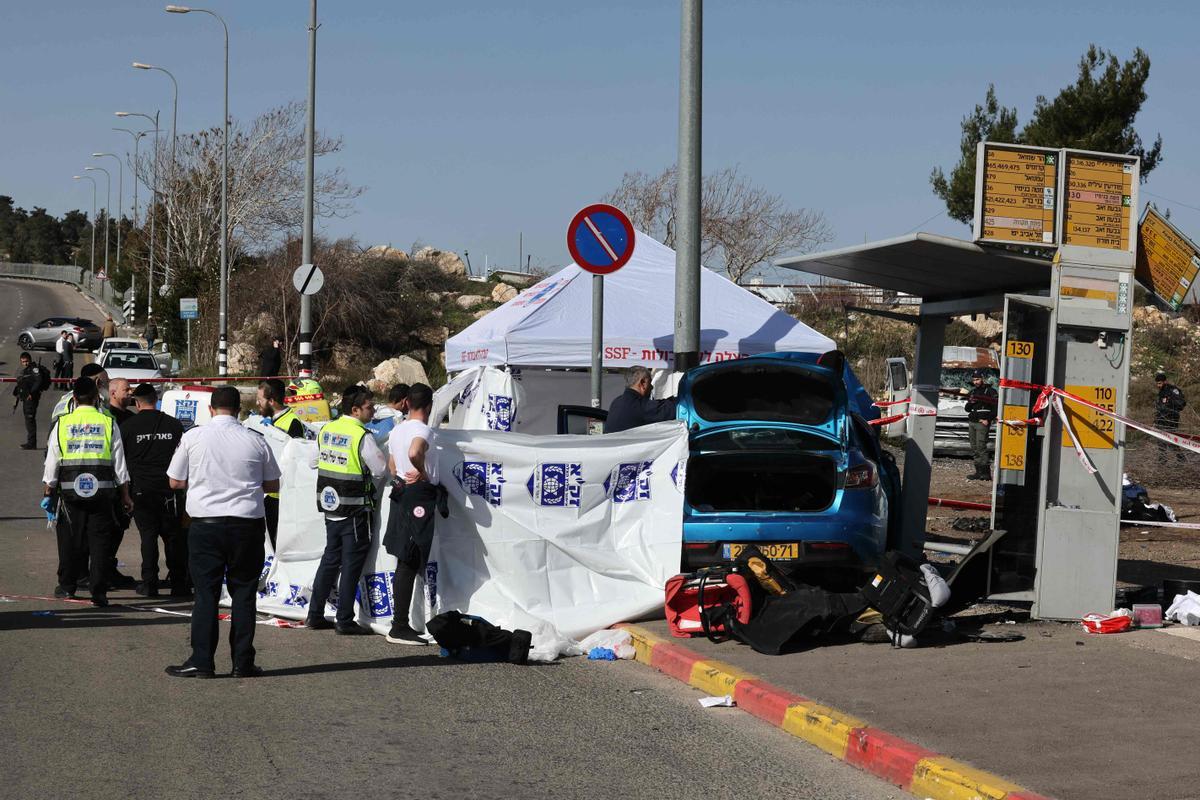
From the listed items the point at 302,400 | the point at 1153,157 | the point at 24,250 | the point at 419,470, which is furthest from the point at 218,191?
the point at 24,250

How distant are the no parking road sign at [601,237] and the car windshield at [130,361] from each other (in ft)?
93.8

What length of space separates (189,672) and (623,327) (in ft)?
26.0

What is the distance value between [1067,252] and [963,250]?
714 mm

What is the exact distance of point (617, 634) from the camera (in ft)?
31.4

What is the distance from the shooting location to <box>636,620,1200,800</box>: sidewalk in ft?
19.5

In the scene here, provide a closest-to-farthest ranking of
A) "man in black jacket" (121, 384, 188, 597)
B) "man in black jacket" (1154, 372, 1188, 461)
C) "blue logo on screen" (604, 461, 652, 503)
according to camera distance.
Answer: "blue logo on screen" (604, 461, 652, 503)
"man in black jacket" (121, 384, 188, 597)
"man in black jacket" (1154, 372, 1188, 461)

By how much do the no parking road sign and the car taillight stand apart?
2.76 metres

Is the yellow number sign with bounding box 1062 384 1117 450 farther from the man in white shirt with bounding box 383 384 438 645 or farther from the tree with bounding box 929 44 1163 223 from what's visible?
the tree with bounding box 929 44 1163 223

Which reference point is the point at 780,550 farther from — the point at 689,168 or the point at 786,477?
the point at 689,168

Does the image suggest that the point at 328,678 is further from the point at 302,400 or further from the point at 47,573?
the point at 302,400

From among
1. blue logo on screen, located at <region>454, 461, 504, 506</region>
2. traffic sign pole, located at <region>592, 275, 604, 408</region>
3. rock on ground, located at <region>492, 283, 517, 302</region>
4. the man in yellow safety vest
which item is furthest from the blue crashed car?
rock on ground, located at <region>492, 283, 517, 302</region>

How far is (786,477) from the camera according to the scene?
1042 centimetres

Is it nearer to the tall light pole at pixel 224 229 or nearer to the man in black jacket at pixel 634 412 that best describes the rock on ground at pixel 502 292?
the tall light pole at pixel 224 229

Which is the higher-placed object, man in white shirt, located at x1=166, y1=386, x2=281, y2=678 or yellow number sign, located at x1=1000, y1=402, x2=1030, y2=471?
yellow number sign, located at x1=1000, y1=402, x2=1030, y2=471
